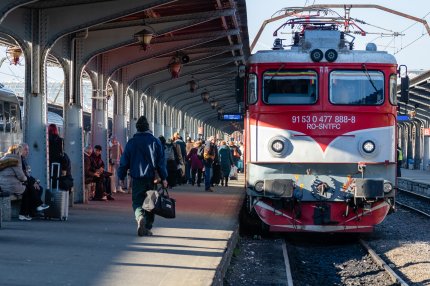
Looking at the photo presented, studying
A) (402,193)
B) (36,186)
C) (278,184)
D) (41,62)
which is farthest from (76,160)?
(402,193)

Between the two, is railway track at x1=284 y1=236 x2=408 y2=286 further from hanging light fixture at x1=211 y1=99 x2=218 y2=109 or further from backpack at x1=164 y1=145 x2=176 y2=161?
hanging light fixture at x1=211 y1=99 x2=218 y2=109

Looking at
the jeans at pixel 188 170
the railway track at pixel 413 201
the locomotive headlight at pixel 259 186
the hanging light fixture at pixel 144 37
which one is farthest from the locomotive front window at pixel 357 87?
the jeans at pixel 188 170

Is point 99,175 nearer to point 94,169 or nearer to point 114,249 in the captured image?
point 94,169

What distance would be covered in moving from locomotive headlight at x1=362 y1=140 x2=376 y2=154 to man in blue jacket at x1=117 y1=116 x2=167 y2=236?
12.2 ft

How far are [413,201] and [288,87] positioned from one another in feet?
48.4

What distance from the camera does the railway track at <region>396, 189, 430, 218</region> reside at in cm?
2439

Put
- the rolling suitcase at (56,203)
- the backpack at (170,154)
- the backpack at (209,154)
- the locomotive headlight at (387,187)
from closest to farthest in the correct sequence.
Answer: the locomotive headlight at (387,187) → the rolling suitcase at (56,203) → the backpack at (170,154) → the backpack at (209,154)

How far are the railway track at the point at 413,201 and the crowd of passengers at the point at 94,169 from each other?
5725 millimetres

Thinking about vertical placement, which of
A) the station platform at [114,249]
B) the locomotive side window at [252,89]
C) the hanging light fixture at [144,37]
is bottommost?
the station platform at [114,249]

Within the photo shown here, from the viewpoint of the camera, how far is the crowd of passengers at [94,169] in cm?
1309

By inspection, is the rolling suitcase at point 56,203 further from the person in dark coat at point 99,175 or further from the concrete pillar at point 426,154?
the concrete pillar at point 426,154

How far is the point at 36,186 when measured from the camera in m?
13.8

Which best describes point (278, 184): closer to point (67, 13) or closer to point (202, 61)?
point (67, 13)

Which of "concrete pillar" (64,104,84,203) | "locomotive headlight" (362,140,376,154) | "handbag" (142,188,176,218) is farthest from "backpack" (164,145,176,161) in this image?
"handbag" (142,188,176,218)
